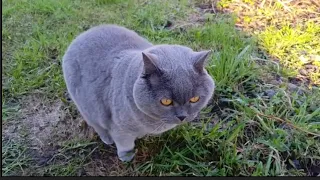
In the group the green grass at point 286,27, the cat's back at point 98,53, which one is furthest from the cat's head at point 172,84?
the green grass at point 286,27

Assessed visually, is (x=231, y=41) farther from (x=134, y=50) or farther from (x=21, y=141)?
(x=21, y=141)

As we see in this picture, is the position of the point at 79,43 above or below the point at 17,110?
above

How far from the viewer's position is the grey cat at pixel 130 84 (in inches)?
54.0

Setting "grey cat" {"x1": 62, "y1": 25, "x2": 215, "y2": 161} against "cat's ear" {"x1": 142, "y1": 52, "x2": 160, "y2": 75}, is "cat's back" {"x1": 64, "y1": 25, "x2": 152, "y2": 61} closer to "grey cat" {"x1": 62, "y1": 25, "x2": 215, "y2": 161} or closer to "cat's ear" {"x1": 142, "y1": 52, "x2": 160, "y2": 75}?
"grey cat" {"x1": 62, "y1": 25, "x2": 215, "y2": 161}

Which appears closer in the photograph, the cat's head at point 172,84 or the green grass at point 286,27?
Result: the cat's head at point 172,84

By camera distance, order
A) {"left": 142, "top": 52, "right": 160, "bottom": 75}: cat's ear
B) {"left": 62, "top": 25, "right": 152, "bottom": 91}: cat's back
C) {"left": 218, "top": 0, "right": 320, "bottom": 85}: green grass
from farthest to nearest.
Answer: {"left": 218, "top": 0, "right": 320, "bottom": 85}: green grass → {"left": 62, "top": 25, "right": 152, "bottom": 91}: cat's back → {"left": 142, "top": 52, "right": 160, "bottom": 75}: cat's ear

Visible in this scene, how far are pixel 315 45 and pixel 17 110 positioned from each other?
1.79 meters

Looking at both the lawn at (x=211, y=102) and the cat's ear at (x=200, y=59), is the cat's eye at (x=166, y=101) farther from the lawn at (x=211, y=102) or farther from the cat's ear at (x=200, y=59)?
the lawn at (x=211, y=102)

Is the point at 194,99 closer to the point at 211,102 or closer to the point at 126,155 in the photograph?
the point at 126,155

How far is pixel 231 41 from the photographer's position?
233cm

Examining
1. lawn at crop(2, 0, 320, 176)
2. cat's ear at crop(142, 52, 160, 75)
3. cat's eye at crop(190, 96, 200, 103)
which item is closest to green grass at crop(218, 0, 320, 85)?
lawn at crop(2, 0, 320, 176)

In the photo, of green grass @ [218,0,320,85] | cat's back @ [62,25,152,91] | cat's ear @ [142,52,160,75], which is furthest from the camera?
green grass @ [218,0,320,85]

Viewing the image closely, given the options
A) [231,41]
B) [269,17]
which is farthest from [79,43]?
[269,17]

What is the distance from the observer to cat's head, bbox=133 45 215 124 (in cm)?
136
